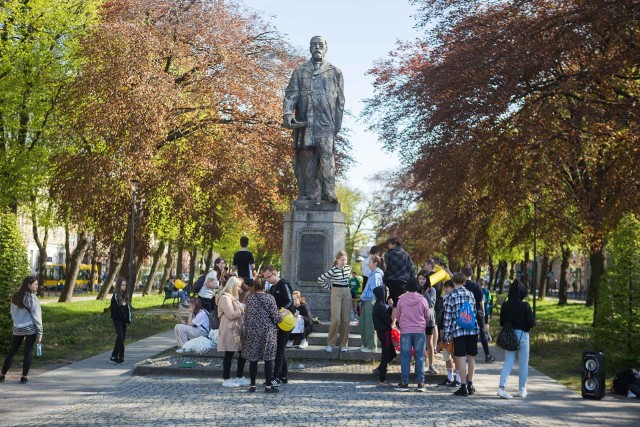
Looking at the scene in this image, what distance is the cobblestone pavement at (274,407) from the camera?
398 inches

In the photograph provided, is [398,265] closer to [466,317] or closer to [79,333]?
[466,317]

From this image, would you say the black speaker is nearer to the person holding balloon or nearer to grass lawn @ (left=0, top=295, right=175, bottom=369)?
the person holding balloon

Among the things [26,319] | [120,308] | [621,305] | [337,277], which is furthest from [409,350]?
[26,319]

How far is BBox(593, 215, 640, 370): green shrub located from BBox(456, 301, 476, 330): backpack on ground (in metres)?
3.73

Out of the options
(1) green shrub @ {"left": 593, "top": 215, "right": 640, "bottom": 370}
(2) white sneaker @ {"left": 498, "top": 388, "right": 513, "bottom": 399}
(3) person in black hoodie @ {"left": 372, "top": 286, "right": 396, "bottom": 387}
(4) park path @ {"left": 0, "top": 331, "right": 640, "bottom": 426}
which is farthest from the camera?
(1) green shrub @ {"left": 593, "top": 215, "right": 640, "bottom": 370}

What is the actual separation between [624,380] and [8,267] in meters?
11.5

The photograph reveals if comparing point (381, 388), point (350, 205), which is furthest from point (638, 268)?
point (350, 205)

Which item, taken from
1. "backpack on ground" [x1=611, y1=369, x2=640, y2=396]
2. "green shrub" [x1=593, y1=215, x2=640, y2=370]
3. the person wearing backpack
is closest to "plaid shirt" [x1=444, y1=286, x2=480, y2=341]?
the person wearing backpack

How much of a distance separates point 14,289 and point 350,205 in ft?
216

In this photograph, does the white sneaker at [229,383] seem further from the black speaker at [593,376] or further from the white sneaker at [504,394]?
the black speaker at [593,376]

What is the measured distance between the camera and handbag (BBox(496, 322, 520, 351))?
12953 mm

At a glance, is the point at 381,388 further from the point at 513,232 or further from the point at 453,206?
the point at 513,232

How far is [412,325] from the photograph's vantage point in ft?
42.8

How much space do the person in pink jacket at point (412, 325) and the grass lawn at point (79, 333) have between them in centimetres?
696
